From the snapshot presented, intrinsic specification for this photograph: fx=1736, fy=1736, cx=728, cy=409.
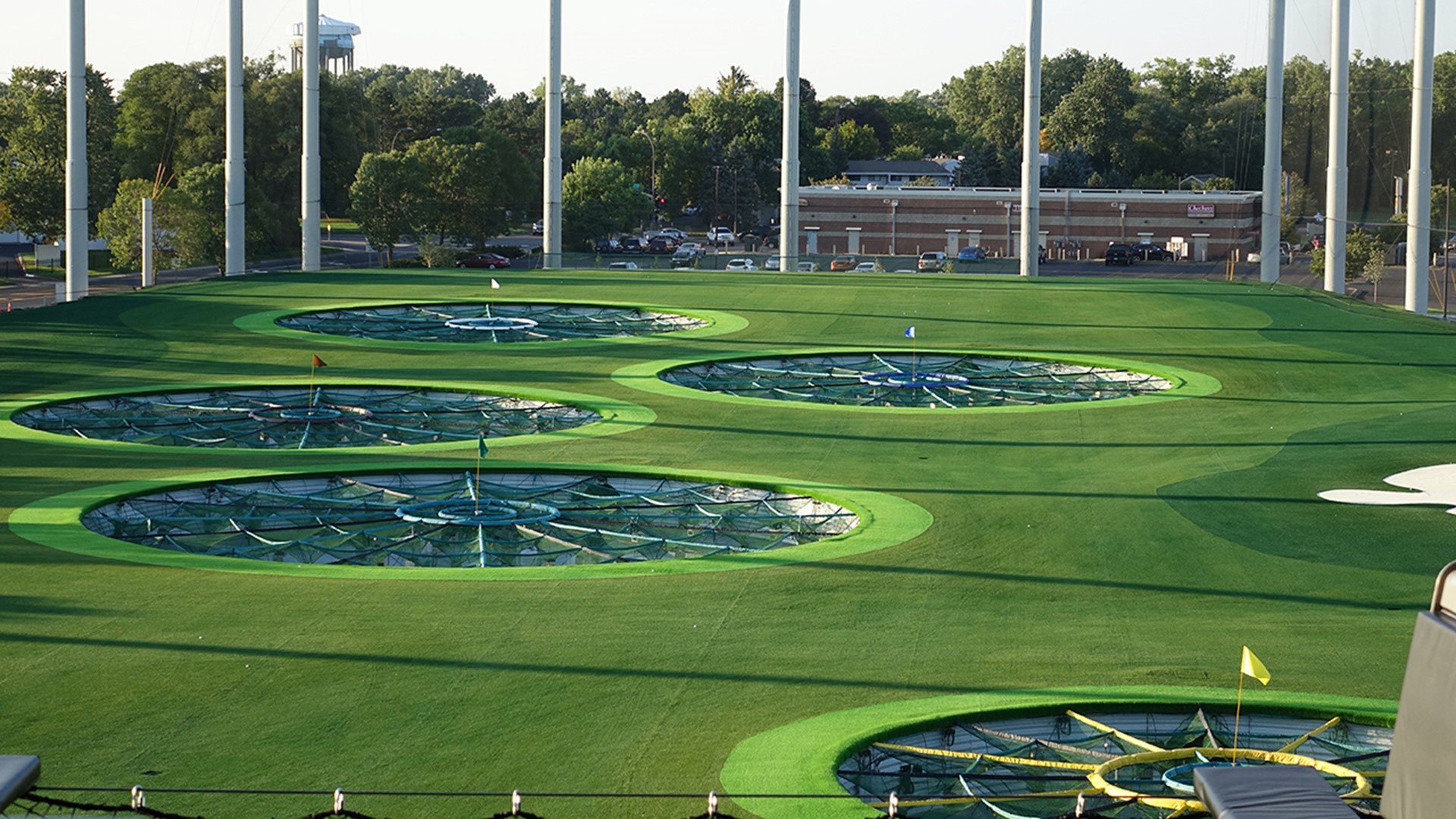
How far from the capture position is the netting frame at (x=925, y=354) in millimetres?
27812

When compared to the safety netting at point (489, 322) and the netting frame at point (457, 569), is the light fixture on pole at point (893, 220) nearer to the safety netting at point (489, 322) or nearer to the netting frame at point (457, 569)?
the safety netting at point (489, 322)

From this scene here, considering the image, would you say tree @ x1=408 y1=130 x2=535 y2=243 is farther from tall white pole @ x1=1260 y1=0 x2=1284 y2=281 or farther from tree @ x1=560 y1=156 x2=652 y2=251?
tall white pole @ x1=1260 y1=0 x2=1284 y2=281

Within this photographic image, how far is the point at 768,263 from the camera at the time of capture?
58.0 metres

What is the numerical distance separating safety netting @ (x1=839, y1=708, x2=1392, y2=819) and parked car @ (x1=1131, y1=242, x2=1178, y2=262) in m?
82.2

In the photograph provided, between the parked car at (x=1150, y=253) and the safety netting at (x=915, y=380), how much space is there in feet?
201

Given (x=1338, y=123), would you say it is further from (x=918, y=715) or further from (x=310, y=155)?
(x=918, y=715)

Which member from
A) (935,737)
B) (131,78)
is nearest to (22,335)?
(935,737)

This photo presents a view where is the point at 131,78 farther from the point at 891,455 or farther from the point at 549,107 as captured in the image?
the point at 891,455

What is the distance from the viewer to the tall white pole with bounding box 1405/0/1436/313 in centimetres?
4600

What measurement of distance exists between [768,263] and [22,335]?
1108 inches

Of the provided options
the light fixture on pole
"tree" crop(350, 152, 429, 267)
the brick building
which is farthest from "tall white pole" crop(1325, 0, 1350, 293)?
"tree" crop(350, 152, 429, 267)

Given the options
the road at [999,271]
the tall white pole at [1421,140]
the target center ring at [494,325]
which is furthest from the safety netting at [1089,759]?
the road at [999,271]

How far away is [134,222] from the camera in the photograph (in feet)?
258

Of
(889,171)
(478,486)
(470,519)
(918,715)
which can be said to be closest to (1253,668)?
(918,715)
